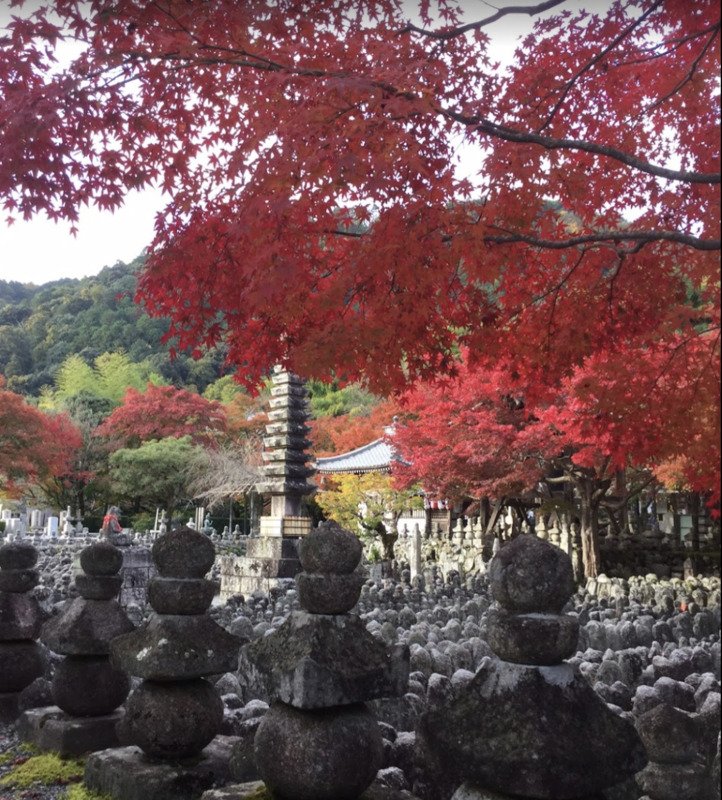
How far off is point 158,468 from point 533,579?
2982 cm

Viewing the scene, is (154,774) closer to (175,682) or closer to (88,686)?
(175,682)

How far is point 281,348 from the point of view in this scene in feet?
16.1

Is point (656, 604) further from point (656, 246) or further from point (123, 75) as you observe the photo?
point (123, 75)

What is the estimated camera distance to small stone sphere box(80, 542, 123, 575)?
436 cm

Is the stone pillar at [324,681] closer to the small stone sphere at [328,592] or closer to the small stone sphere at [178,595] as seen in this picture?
the small stone sphere at [328,592]

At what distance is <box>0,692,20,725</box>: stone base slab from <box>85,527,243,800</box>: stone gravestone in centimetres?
171

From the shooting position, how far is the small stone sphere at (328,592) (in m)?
2.97

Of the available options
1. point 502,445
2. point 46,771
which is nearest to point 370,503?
point 502,445

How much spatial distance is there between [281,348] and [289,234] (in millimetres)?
996

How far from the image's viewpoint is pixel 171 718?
3539mm

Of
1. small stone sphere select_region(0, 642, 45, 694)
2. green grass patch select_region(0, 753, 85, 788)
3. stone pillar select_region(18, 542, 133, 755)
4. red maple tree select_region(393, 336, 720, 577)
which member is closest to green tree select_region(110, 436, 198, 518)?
red maple tree select_region(393, 336, 720, 577)

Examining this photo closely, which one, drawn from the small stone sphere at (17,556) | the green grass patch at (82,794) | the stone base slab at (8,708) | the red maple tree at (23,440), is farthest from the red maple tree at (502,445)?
the red maple tree at (23,440)

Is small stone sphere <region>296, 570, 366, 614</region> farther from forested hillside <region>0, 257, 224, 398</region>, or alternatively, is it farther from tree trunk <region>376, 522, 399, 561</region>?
forested hillside <region>0, 257, 224, 398</region>

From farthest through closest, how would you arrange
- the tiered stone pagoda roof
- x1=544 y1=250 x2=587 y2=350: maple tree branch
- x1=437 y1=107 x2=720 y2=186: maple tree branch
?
the tiered stone pagoda roof → x1=544 y1=250 x2=587 y2=350: maple tree branch → x1=437 y1=107 x2=720 y2=186: maple tree branch
